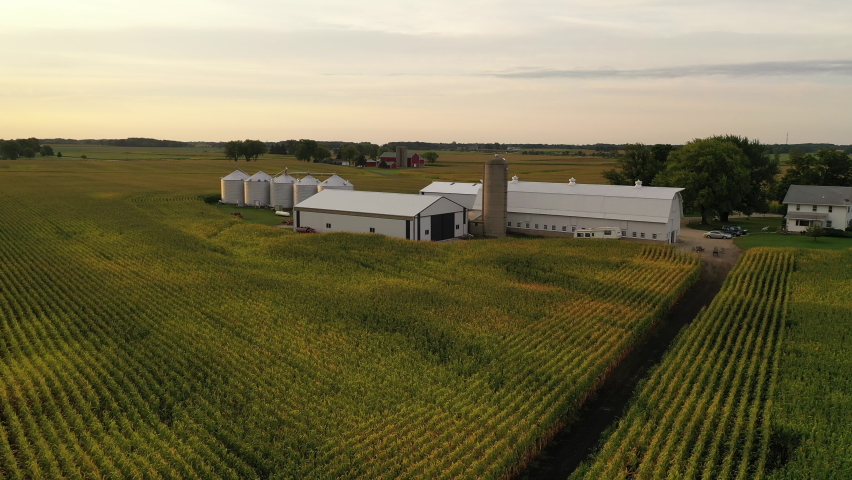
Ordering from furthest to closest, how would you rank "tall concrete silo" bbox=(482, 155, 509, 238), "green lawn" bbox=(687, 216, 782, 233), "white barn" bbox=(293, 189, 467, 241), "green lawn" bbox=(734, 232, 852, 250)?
1. "green lawn" bbox=(687, 216, 782, 233)
2. "tall concrete silo" bbox=(482, 155, 509, 238)
3. "white barn" bbox=(293, 189, 467, 241)
4. "green lawn" bbox=(734, 232, 852, 250)

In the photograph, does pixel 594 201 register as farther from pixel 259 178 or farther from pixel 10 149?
pixel 10 149

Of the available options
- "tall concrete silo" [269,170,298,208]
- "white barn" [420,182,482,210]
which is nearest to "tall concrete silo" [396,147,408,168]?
"tall concrete silo" [269,170,298,208]

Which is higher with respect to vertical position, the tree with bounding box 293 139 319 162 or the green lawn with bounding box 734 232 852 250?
the tree with bounding box 293 139 319 162

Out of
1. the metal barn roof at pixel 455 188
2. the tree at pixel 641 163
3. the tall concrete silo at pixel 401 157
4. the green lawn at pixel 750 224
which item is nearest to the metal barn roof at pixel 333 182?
the metal barn roof at pixel 455 188

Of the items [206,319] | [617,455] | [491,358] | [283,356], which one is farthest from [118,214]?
[617,455]

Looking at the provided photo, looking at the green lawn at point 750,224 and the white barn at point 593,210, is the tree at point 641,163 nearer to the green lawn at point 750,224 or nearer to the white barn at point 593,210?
the green lawn at point 750,224

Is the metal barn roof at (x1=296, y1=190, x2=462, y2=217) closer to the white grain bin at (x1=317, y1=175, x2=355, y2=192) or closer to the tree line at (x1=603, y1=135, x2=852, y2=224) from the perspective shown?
the white grain bin at (x1=317, y1=175, x2=355, y2=192)

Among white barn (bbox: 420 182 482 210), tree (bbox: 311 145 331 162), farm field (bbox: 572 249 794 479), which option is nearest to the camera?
farm field (bbox: 572 249 794 479)
